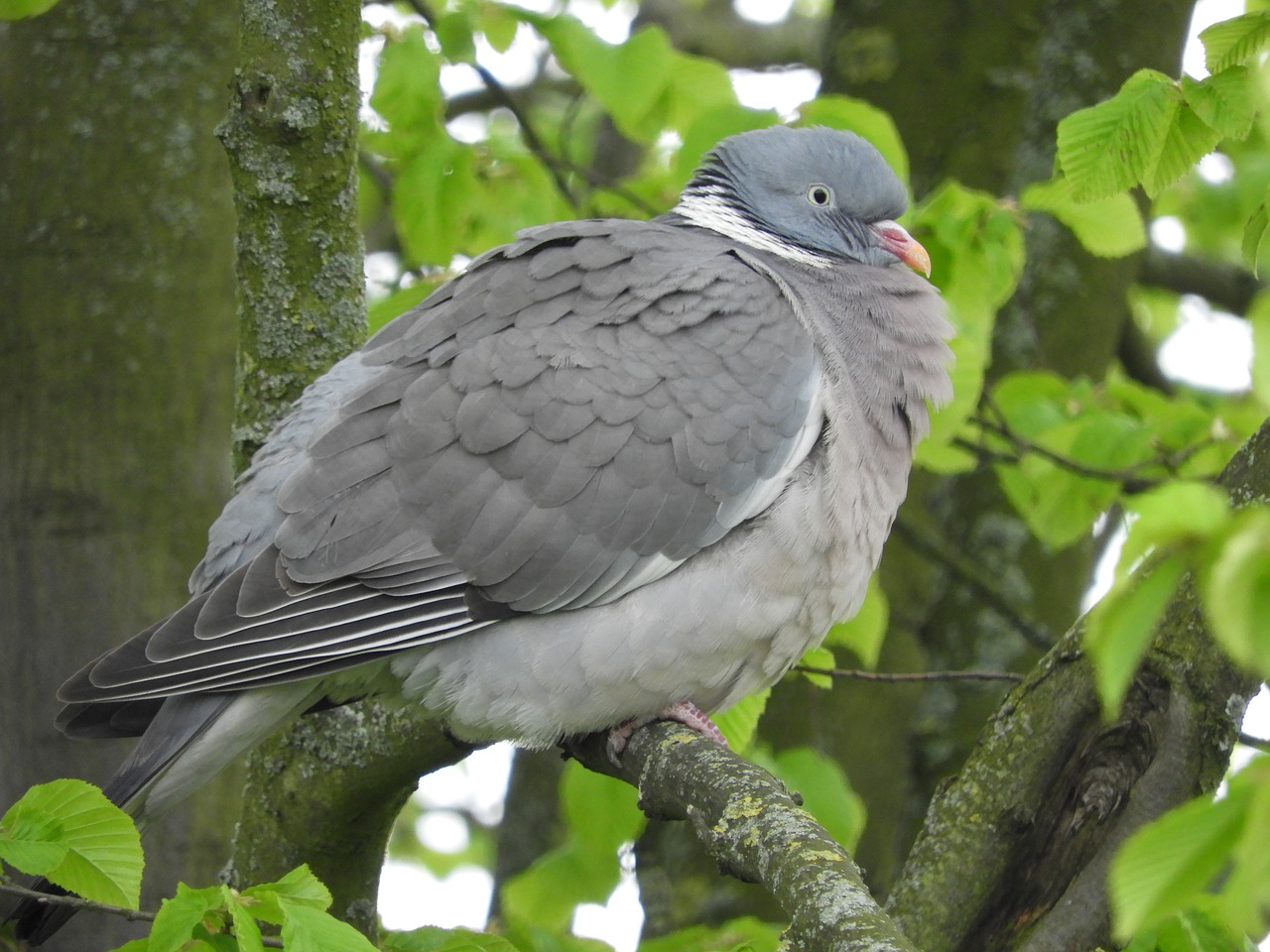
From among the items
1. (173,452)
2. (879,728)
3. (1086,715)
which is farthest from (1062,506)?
(173,452)

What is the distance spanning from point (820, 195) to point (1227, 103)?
5.35ft

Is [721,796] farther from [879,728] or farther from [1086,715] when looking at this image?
[879,728]

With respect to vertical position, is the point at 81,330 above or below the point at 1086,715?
above

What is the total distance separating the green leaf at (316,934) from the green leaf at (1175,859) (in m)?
1.24

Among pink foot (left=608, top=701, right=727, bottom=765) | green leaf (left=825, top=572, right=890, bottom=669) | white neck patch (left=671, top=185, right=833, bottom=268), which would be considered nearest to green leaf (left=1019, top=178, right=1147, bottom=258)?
white neck patch (left=671, top=185, right=833, bottom=268)

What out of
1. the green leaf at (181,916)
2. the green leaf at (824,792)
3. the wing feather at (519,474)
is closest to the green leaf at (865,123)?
the wing feather at (519,474)

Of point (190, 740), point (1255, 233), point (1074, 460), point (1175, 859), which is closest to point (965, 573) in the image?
point (1074, 460)

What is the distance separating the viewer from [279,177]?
127 inches

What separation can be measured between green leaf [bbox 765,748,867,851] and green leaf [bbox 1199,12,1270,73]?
7.47 ft

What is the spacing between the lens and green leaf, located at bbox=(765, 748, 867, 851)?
12.8 ft

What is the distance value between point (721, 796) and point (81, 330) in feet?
8.26

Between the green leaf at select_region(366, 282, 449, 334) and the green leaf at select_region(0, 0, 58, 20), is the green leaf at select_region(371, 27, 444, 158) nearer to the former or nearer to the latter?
the green leaf at select_region(366, 282, 449, 334)

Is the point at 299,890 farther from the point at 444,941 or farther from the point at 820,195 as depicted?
the point at 820,195

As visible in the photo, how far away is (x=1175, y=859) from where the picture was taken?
1261 millimetres
